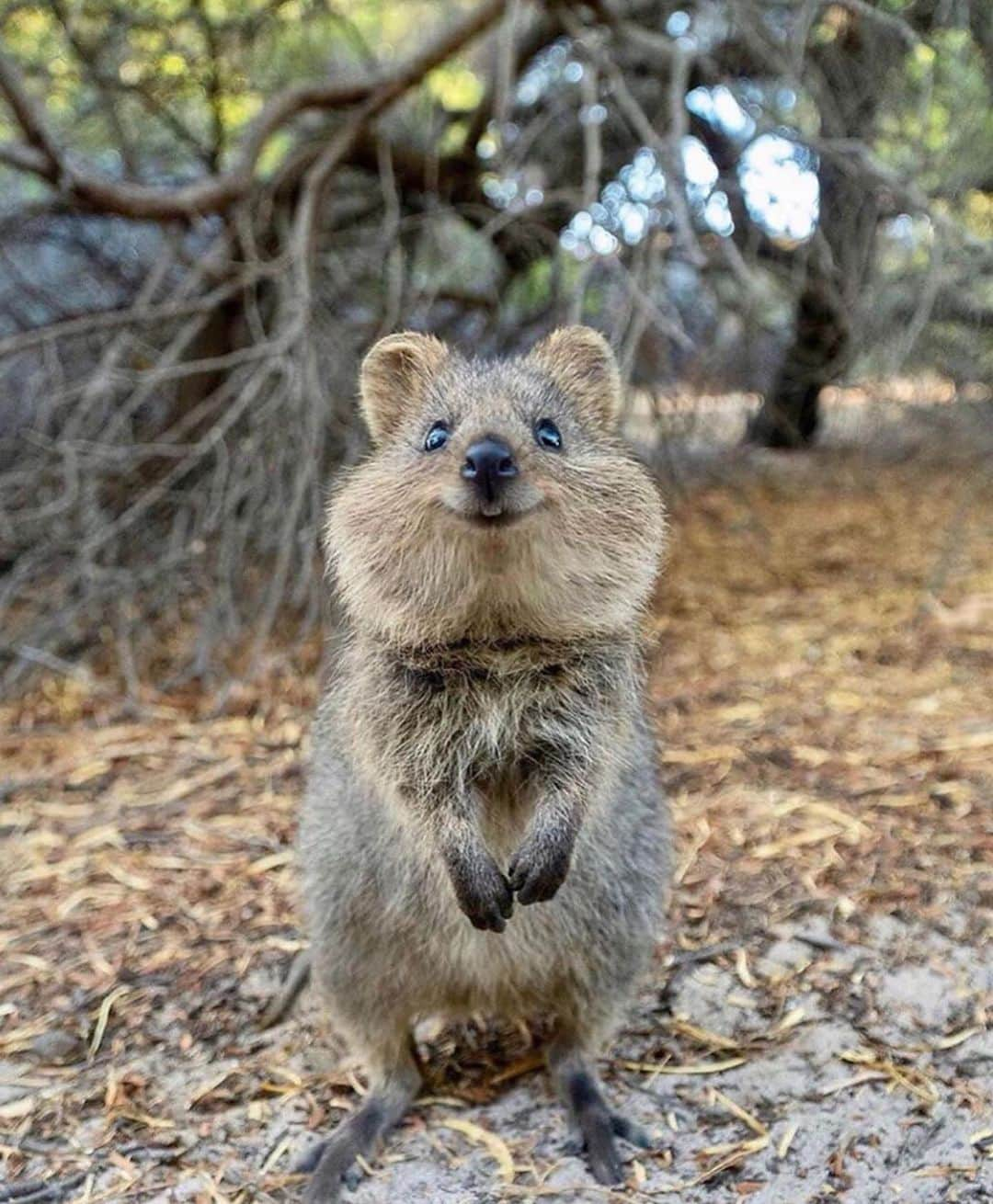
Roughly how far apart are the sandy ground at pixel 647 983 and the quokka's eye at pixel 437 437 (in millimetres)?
1599

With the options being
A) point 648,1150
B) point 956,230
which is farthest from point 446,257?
point 648,1150

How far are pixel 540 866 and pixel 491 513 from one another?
2.53ft

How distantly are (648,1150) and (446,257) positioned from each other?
212 inches

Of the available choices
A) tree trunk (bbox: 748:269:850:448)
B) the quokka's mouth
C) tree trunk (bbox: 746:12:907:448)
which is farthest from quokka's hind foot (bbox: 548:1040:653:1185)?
tree trunk (bbox: 748:269:850:448)

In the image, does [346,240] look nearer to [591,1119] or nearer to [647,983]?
[647,983]

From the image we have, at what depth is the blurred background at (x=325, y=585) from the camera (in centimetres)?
300

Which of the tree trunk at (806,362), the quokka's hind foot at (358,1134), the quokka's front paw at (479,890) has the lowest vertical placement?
the quokka's hind foot at (358,1134)

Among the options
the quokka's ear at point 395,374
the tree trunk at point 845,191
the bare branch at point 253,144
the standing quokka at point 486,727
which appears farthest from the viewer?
the tree trunk at point 845,191

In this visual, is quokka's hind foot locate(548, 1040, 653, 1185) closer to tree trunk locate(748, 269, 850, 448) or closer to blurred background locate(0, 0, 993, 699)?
blurred background locate(0, 0, 993, 699)

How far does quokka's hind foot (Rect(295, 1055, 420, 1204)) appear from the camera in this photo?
8.98ft

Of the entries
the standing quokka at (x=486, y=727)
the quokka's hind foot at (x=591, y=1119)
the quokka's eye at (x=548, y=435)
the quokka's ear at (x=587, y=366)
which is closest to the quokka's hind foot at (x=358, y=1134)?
the standing quokka at (x=486, y=727)

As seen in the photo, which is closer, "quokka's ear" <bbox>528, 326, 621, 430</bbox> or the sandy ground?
the sandy ground

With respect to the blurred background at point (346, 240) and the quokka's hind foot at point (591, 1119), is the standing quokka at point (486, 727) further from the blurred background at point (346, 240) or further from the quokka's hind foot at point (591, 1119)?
the blurred background at point (346, 240)

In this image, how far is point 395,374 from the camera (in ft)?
9.66
